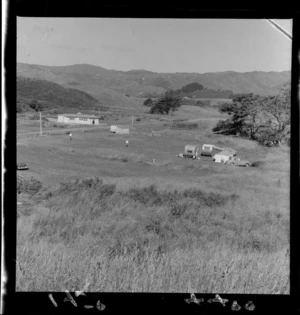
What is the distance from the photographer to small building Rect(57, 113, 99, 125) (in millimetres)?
2904

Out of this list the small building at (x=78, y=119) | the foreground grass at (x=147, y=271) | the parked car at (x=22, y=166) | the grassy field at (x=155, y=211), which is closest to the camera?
the foreground grass at (x=147, y=271)

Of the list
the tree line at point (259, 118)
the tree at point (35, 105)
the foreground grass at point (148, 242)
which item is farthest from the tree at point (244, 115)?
the tree at point (35, 105)

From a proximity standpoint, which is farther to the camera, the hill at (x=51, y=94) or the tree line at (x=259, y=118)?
the tree line at (x=259, y=118)

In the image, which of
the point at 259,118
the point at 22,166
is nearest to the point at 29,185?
the point at 22,166

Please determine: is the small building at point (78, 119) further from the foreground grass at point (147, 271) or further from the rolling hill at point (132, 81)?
the foreground grass at point (147, 271)

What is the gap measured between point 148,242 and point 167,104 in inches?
37.7

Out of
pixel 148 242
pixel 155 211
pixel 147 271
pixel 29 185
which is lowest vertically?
pixel 147 271

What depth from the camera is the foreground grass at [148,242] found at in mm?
2365

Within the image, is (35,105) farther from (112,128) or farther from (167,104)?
(167,104)

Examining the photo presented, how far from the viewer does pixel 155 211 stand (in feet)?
9.39

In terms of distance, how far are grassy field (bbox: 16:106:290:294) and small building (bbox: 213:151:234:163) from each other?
0.06 m

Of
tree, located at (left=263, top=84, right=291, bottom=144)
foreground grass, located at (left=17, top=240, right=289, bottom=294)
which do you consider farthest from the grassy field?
tree, located at (left=263, top=84, right=291, bottom=144)

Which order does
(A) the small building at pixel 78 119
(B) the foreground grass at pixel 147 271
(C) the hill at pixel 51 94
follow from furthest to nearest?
(A) the small building at pixel 78 119, (C) the hill at pixel 51 94, (B) the foreground grass at pixel 147 271

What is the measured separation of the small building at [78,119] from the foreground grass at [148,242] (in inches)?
16.0
